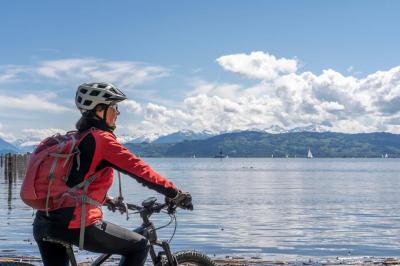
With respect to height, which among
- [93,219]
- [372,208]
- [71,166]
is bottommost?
[372,208]

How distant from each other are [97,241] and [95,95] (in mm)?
1322

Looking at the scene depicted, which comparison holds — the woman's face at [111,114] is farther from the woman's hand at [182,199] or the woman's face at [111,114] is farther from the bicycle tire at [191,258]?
the bicycle tire at [191,258]

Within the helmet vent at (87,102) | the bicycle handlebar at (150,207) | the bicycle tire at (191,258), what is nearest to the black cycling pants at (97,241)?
the bicycle handlebar at (150,207)

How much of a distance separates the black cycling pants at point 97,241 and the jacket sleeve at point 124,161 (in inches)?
20.6

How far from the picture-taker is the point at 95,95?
5.96 metres

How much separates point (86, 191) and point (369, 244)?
2127cm

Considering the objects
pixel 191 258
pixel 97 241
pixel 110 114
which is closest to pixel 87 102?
pixel 110 114

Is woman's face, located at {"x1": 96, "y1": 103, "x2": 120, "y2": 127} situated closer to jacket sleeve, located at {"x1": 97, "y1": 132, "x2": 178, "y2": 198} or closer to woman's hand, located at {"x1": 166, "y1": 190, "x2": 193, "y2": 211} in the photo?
jacket sleeve, located at {"x1": 97, "y1": 132, "x2": 178, "y2": 198}

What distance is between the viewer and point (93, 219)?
5.81 metres

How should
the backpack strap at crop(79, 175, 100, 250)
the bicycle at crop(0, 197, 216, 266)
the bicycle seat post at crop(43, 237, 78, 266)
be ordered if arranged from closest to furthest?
the backpack strap at crop(79, 175, 100, 250), the bicycle seat post at crop(43, 237, 78, 266), the bicycle at crop(0, 197, 216, 266)

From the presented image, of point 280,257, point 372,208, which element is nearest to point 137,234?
point 280,257

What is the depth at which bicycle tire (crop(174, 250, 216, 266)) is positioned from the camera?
757 centimetres

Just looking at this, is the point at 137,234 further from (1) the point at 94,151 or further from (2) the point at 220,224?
(2) the point at 220,224

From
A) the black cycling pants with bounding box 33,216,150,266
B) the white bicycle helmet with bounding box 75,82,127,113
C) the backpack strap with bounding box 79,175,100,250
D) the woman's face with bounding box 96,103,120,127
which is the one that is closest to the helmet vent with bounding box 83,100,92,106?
the white bicycle helmet with bounding box 75,82,127,113
